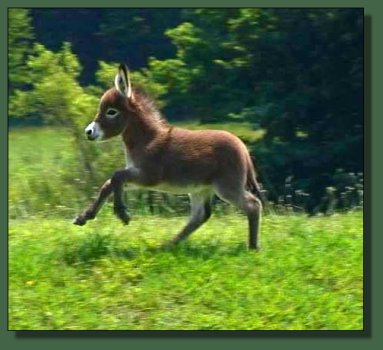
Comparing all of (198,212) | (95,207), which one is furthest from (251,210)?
(95,207)

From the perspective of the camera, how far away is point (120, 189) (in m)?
10.3

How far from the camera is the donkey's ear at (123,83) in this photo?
10406mm

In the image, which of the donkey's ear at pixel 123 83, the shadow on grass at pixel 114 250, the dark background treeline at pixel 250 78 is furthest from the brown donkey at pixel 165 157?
the dark background treeline at pixel 250 78

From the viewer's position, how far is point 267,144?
1445 centimetres

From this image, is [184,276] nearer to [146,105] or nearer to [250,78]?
[146,105]

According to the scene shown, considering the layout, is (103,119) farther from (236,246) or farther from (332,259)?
(332,259)

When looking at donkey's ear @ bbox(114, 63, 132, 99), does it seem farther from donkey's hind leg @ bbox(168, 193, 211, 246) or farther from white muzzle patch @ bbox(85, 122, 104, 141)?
donkey's hind leg @ bbox(168, 193, 211, 246)

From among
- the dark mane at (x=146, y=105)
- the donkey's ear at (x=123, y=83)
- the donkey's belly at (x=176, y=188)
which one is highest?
the donkey's ear at (x=123, y=83)

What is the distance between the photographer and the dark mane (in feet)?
34.7

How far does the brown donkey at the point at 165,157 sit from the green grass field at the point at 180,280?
0.86 feet

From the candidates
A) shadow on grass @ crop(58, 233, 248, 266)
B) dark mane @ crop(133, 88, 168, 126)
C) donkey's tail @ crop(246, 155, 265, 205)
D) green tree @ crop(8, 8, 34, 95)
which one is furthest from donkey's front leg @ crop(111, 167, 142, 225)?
green tree @ crop(8, 8, 34, 95)

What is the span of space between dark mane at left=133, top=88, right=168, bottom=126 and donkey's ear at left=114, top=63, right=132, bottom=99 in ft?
0.33

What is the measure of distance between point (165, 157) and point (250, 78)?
15.0 feet

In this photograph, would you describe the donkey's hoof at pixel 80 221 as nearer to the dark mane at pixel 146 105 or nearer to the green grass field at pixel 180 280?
the green grass field at pixel 180 280
